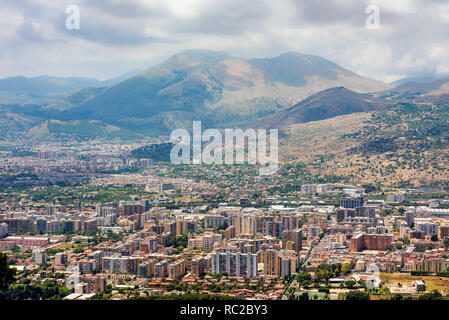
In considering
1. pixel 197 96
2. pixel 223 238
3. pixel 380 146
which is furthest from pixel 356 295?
pixel 197 96

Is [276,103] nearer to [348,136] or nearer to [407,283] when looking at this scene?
[348,136]

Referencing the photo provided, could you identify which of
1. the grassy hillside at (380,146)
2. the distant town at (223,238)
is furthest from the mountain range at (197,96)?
the distant town at (223,238)

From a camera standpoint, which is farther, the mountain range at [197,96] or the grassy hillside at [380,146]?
the mountain range at [197,96]

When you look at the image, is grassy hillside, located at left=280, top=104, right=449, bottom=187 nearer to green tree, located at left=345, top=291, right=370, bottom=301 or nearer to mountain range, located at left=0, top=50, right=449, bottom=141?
mountain range, located at left=0, top=50, right=449, bottom=141

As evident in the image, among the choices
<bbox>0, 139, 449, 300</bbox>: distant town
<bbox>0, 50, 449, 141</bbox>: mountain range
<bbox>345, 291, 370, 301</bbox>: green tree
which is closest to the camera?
<bbox>345, 291, 370, 301</bbox>: green tree

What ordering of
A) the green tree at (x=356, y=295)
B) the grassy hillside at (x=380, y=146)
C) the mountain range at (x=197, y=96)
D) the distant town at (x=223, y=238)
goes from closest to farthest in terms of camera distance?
the green tree at (x=356, y=295) < the distant town at (x=223, y=238) < the grassy hillside at (x=380, y=146) < the mountain range at (x=197, y=96)

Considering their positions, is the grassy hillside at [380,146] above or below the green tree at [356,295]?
above

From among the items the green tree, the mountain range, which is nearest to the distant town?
the green tree

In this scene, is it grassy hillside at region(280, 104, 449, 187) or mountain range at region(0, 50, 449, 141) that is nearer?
grassy hillside at region(280, 104, 449, 187)

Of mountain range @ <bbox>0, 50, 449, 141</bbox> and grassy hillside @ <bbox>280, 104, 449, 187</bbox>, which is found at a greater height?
mountain range @ <bbox>0, 50, 449, 141</bbox>

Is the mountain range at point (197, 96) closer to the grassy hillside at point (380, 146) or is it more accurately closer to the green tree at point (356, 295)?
the grassy hillside at point (380, 146)
